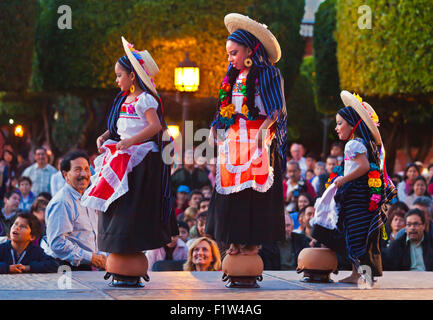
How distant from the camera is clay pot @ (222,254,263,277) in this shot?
6.72m

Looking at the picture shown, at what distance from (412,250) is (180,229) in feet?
9.15

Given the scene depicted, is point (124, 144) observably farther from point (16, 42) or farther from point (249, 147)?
point (16, 42)

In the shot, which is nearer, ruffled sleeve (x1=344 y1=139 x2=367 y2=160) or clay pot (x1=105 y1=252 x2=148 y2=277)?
clay pot (x1=105 y1=252 x2=148 y2=277)

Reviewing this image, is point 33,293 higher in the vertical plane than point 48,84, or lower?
lower

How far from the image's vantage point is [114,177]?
6555mm

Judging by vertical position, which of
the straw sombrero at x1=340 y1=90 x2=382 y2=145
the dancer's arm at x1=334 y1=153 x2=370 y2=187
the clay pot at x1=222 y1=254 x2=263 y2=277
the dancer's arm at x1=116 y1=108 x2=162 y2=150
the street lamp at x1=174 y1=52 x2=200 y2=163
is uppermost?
the street lamp at x1=174 y1=52 x2=200 y2=163

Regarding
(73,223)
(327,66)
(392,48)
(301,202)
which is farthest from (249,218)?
(327,66)

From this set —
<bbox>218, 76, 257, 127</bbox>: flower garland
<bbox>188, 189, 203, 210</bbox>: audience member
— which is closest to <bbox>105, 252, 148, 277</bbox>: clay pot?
<bbox>218, 76, 257, 127</bbox>: flower garland

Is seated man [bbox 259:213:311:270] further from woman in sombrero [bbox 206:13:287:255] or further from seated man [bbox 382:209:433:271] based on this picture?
woman in sombrero [bbox 206:13:287:255]

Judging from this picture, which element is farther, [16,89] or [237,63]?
[16,89]

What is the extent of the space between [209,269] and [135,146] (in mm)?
2611

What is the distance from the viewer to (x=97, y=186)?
6.59m
